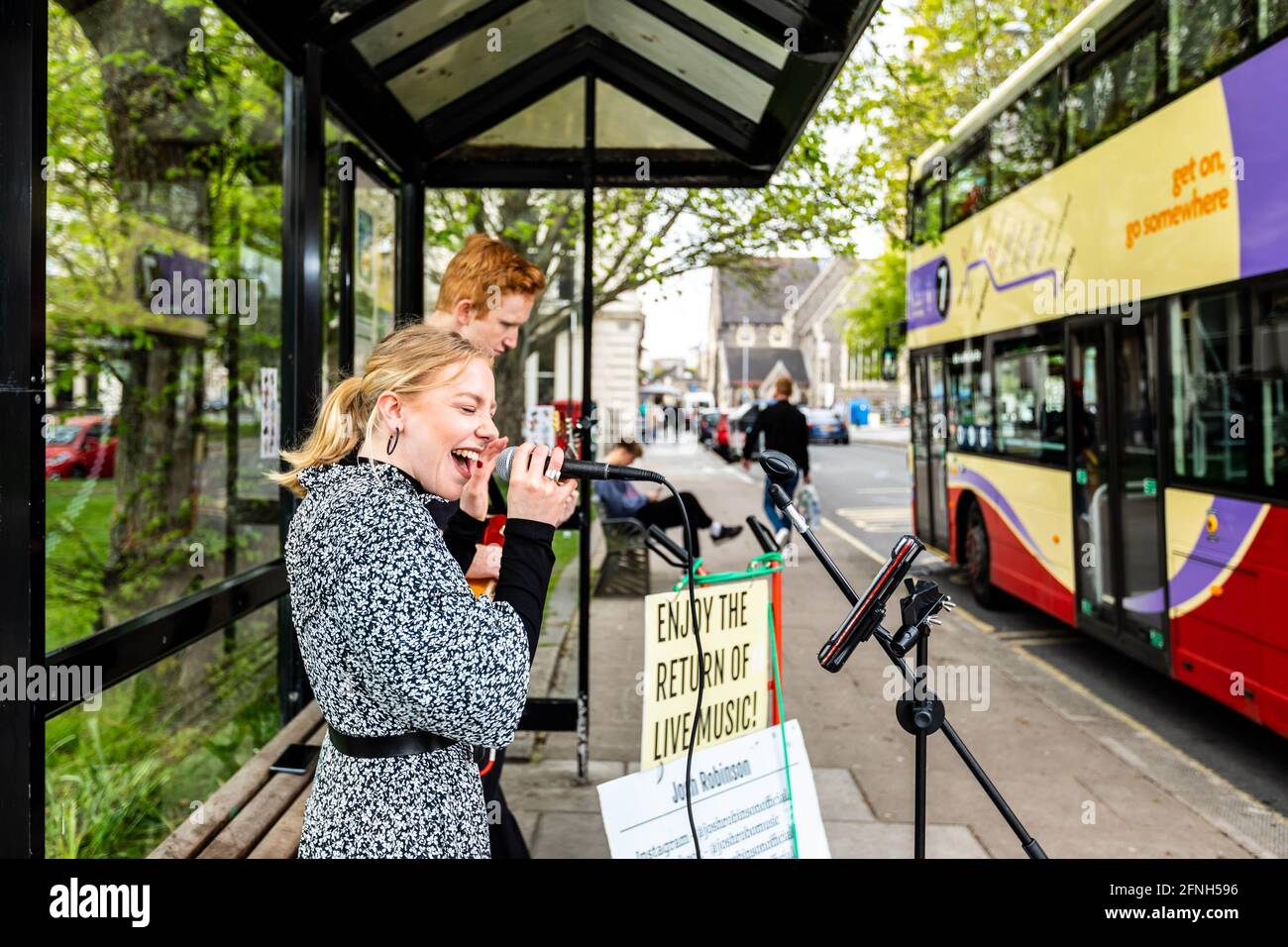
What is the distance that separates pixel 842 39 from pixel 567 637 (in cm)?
535

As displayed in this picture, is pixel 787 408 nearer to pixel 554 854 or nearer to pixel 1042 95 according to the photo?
pixel 1042 95

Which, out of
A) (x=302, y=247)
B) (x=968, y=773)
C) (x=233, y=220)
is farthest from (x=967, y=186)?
(x=302, y=247)

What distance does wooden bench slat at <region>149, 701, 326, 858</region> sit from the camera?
2712 millimetres

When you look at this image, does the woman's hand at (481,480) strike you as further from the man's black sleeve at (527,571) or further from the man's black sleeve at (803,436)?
the man's black sleeve at (803,436)

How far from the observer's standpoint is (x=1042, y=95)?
7691 mm

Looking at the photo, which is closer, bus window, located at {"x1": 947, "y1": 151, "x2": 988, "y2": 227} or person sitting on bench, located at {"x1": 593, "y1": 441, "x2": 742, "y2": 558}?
person sitting on bench, located at {"x1": 593, "y1": 441, "x2": 742, "y2": 558}

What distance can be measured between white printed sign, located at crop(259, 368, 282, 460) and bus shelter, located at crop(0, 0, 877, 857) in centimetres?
1

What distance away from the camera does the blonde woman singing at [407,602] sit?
1.61 meters

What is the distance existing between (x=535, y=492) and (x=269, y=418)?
259cm

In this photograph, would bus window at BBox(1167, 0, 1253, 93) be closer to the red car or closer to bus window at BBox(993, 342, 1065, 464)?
bus window at BBox(993, 342, 1065, 464)

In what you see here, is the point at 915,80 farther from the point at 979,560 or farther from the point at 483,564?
the point at 483,564

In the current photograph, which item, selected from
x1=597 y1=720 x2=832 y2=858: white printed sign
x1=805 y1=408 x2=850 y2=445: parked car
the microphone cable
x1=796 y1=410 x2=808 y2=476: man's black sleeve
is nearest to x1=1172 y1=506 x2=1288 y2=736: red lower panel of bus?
x1=597 y1=720 x2=832 y2=858: white printed sign
